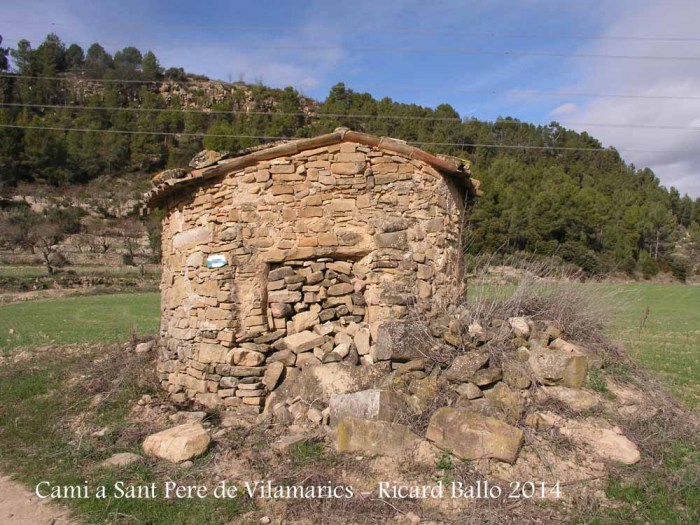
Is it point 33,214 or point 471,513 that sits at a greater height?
point 33,214

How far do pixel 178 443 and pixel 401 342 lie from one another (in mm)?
2525

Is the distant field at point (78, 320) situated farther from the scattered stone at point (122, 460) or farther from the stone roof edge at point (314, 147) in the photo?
the scattered stone at point (122, 460)

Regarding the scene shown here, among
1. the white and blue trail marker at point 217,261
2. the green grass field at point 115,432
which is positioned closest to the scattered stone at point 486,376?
the green grass field at point 115,432

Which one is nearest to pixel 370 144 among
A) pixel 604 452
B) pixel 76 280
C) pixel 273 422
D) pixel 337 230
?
pixel 337 230

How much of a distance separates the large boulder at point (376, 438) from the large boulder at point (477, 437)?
24 cm

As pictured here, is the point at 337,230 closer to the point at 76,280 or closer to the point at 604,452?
the point at 604,452

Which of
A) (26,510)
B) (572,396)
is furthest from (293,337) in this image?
(572,396)

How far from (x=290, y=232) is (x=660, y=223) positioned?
1886 inches

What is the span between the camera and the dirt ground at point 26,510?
3965 mm

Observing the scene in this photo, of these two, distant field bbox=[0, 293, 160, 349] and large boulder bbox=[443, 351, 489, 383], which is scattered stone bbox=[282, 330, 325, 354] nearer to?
large boulder bbox=[443, 351, 489, 383]

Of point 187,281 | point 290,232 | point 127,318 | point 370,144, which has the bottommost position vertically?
point 127,318

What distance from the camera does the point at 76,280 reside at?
29.0 m

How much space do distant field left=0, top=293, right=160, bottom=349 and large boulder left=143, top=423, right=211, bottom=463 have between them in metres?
4.81

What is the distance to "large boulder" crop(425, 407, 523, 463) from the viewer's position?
4.14 metres
